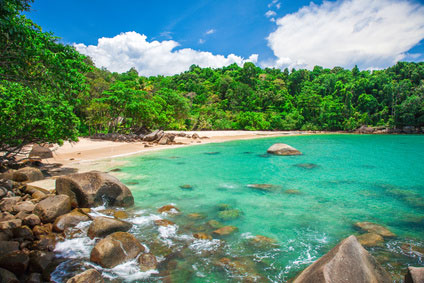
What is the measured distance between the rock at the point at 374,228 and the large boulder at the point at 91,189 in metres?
8.23

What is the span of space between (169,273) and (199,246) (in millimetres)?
1248

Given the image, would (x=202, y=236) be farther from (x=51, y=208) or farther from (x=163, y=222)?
(x=51, y=208)

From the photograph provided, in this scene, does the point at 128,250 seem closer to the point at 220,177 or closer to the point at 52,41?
the point at 52,41

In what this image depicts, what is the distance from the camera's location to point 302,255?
20.0 feet

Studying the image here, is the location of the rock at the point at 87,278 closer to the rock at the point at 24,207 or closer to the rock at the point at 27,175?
the rock at the point at 24,207

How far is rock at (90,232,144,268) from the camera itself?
5.31 metres

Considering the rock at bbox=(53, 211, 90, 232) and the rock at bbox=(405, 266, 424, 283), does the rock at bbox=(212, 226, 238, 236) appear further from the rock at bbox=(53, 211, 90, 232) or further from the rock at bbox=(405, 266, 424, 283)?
the rock at bbox=(405, 266, 424, 283)

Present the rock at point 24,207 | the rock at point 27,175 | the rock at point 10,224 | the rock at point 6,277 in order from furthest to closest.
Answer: the rock at point 27,175 → the rock at point 24,207 → the rock at point 10,224 → the rock at point 6,277

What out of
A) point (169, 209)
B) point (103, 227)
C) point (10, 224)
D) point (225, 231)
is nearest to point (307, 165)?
point (169, 209)

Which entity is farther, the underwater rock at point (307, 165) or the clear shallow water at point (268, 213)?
Result: the underwater rock at point (307, 165)

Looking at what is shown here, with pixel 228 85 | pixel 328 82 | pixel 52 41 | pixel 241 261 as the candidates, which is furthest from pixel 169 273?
pixel 328 82

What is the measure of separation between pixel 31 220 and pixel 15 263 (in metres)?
2.24

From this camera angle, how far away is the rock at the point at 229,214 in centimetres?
837

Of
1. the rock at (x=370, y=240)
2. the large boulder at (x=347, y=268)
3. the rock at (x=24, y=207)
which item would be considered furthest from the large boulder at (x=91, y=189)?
the rock at (x=370, y=240)
